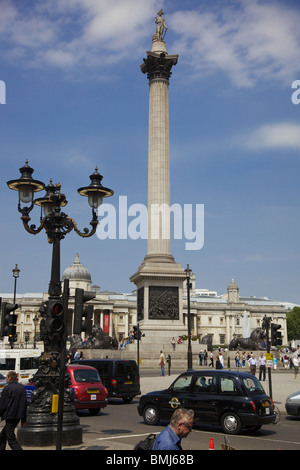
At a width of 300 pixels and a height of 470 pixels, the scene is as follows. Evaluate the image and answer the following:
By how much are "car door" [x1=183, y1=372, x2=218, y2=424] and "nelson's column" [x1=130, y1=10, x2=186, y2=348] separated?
30.9 meters

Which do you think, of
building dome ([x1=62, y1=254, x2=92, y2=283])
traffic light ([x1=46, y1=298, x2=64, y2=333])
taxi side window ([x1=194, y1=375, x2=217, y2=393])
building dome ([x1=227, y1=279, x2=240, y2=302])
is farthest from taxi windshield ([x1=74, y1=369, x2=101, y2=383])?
building dome ([x1=227, y1=279, x2=240, y2=302])

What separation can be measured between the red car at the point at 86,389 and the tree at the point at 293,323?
153102 millimetres

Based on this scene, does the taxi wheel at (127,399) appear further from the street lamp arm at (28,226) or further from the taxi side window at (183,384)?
the street lamp arm at (28,226)

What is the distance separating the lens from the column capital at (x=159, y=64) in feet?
176

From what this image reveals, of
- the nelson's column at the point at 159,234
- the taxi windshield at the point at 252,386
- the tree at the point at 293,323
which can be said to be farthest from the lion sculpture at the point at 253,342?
the tree at the point at 293,323

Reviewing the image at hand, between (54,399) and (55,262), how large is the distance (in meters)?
3.43

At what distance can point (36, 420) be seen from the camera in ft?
39.7

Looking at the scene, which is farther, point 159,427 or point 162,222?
point 162,222

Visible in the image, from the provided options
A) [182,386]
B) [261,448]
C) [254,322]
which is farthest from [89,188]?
[254,322]

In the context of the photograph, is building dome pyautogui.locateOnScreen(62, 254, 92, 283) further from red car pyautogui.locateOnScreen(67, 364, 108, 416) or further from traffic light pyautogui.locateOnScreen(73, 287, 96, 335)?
traffic light pyautogui.locateOnScreen(73, 287, 96, 335)

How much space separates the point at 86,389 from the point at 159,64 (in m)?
41.7

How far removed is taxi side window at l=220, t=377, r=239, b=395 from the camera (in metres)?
15.1

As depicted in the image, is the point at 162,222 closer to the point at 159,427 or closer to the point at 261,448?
the point at 159,427

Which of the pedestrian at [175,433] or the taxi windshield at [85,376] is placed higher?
the pedestrian at [175,433]
